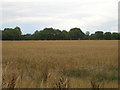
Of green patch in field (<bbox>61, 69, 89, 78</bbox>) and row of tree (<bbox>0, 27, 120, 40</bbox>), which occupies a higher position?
row of tree (<bbox>0, 27, 120, 40</bbox>)

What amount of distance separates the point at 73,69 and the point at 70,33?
89.0 metres

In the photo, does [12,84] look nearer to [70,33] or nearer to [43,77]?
[43,77]

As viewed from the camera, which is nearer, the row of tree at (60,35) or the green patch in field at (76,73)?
the green patch in field at (76,73)

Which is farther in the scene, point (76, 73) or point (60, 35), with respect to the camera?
point (60, 35)

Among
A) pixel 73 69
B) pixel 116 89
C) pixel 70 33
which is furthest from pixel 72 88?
pixel 70 33

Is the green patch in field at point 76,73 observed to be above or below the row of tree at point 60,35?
below

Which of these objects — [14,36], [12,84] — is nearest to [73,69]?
[12,84]

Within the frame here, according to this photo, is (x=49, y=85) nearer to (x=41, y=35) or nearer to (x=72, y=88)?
(x=72, y=88)

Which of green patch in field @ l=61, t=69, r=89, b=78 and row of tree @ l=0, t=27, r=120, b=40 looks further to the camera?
row of tree @ l=0, t=27, r=120, b=40

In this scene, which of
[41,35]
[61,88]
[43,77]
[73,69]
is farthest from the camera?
[41,35]

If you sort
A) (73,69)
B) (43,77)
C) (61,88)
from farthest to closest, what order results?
(73,69) → (43,77) → (61,88)

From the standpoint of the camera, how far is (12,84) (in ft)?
15.7

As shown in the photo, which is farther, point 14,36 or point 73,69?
point 14,36

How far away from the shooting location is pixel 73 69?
8367mm
